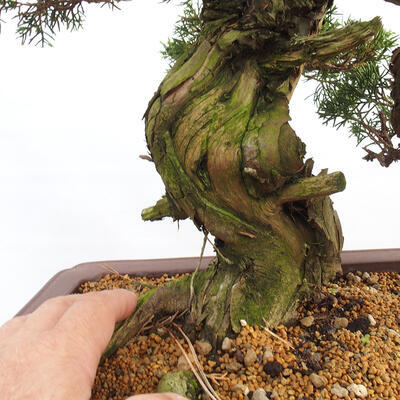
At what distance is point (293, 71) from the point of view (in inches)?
34.1

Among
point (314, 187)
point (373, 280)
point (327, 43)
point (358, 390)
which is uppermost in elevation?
point (327, 43)

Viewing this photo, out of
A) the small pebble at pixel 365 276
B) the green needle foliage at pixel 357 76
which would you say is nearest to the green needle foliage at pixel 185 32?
the green needle foliage at pixel 357 76

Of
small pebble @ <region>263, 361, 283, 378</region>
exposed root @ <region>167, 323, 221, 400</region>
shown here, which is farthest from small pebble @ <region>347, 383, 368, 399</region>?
exposed root @ <region>167, 323, 221, 400</region>

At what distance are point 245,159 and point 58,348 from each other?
16.5 inches

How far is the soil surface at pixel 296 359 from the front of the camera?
2.41 feet

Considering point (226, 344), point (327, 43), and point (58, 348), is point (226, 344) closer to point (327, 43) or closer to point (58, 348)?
point (58, 348)

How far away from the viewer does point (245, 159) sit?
2.47ft

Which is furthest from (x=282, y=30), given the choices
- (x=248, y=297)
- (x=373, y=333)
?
(x=373, y=333)

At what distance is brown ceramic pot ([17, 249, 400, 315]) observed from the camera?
1.22m

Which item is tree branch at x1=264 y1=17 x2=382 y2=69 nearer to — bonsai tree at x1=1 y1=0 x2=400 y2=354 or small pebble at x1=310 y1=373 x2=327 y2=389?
bonsai tree at x1=1 y1=0 x2=400 y2=354

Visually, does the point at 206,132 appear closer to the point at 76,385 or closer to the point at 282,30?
the point at 282,30

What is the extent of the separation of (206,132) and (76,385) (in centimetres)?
46

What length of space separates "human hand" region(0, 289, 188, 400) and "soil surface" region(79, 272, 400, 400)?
0.37 ft

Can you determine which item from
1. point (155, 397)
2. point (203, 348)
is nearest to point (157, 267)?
point (203, 348)
